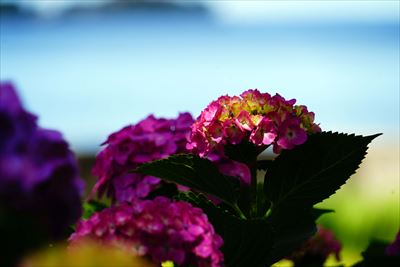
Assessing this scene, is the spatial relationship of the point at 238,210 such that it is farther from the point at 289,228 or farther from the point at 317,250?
the point at 317,250

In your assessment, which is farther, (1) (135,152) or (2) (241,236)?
(1) (135,152)

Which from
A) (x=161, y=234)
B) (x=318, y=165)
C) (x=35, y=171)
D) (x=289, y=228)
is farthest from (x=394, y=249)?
(x=35, y=171)

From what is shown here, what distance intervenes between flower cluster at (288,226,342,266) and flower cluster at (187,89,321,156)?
3.58 ft

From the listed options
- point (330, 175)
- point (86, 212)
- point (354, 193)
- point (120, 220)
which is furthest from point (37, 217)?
point (354, 193)

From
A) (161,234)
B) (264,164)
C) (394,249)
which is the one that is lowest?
(394,249)

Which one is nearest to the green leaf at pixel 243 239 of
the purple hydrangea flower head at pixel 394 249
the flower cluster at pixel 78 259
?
the flower cluster at pixel 78 259

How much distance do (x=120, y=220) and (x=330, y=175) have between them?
593mm

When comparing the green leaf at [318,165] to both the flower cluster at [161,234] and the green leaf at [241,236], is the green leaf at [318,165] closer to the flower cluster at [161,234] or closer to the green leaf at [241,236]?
the green leaf at [241,236]

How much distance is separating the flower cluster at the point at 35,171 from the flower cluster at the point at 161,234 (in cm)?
24

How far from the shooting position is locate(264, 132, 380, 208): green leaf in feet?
6.62

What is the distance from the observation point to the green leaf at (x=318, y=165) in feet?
6.62

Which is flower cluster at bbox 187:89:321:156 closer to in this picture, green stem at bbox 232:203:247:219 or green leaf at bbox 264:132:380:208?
green leaf at bbox 264:132:380:208

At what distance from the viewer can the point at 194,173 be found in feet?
6.59

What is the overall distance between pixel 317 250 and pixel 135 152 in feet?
3.22
